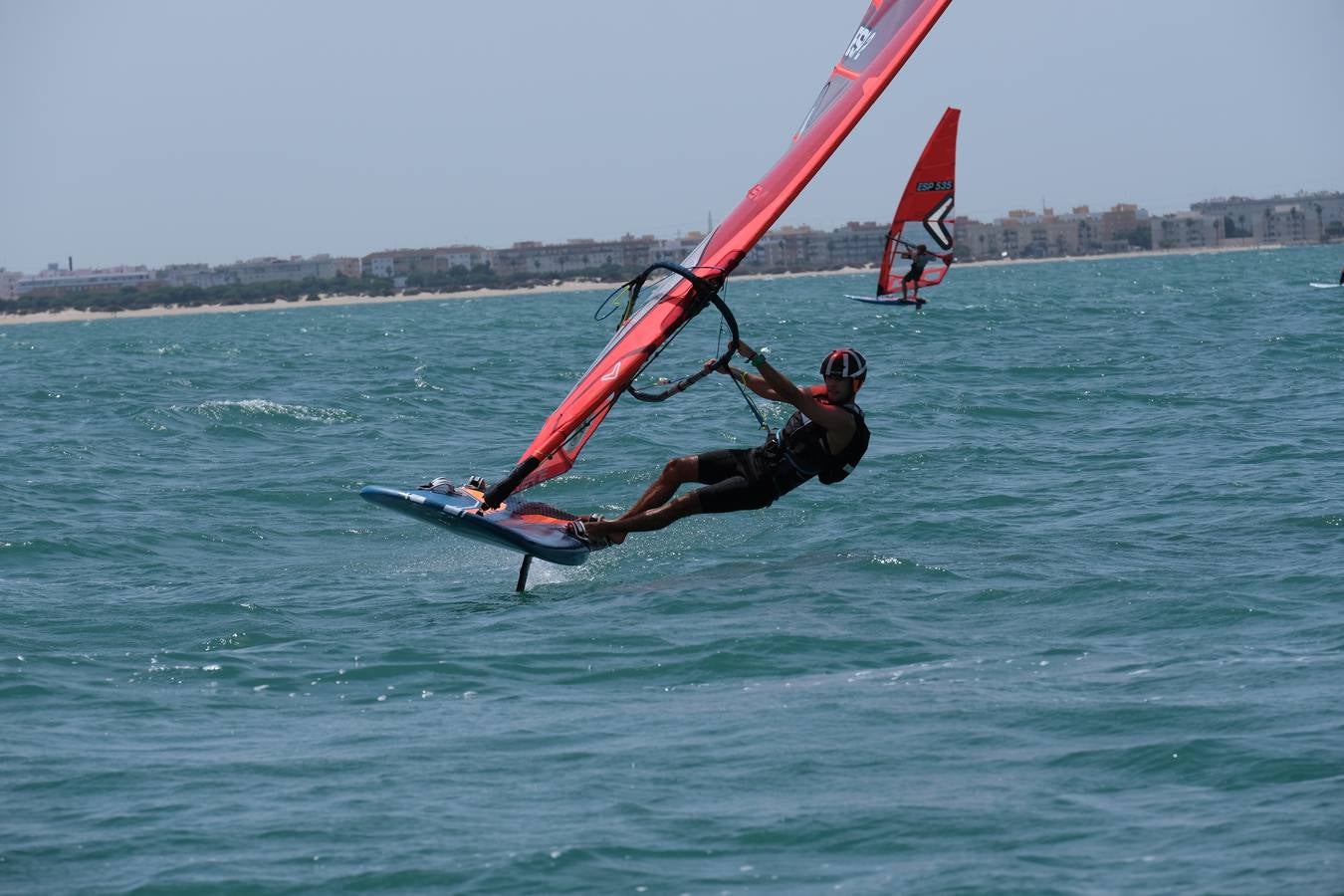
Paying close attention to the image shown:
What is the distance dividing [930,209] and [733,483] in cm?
1917

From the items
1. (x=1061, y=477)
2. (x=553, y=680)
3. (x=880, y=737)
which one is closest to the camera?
(x=880, y=737)

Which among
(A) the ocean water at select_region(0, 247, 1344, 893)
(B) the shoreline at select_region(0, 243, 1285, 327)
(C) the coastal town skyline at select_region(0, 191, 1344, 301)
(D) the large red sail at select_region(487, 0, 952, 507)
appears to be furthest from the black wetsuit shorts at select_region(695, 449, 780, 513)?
(C) the coastal town skyline at select_region(0, 191, 1344, 301)

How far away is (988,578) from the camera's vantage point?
27.4 feet

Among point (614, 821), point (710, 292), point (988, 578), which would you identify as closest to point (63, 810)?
point (614, 821)

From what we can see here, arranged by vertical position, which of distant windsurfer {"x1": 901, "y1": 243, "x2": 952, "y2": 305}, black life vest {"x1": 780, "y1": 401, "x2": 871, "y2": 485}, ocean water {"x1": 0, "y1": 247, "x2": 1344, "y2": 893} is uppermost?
distant windsurfer {"x1": 901, "y1": 243, "x2": 952, "y2": 305}

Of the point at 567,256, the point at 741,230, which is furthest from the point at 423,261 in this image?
the point at 741,230

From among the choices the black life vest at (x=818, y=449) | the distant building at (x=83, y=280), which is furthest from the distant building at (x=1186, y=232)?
the black life vest at (x=818, y=449)

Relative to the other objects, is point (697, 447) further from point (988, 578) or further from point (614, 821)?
point (614, 821)

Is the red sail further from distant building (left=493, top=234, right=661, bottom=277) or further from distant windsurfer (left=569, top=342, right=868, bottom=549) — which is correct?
distant building (left=493, top=234, right=661, bottom=277)

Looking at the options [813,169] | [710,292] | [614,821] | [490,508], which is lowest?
[614,821]

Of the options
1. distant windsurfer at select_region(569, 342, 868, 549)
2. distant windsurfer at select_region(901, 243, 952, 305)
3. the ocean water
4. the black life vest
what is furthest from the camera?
distant windsurfer at select_region(901, 243, 952, 305)

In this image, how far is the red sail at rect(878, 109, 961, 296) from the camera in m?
25.8

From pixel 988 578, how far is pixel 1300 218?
639ft

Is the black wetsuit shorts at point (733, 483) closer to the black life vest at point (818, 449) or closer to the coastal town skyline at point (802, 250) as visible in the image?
the black life vest at point (818, 449)
